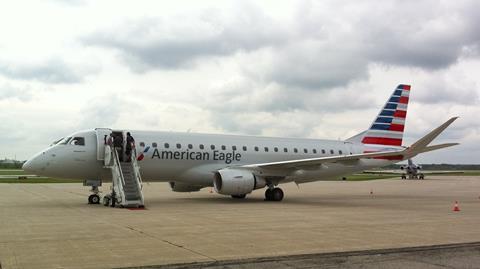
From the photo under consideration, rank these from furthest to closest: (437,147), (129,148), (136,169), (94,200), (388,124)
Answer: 1. (388,124)
2. (437,147)
3. (129,148)
4. (94,200)
5. (136,169)

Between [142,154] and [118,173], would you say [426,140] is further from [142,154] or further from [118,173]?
[118,173]

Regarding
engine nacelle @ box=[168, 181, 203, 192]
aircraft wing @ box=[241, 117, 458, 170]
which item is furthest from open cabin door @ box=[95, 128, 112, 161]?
aircraft wing @ box=[241, 117, 458, 170]

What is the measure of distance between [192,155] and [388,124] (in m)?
11.6

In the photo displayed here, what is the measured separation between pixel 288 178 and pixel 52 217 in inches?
465

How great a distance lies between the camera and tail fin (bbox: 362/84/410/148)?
88.2 ft

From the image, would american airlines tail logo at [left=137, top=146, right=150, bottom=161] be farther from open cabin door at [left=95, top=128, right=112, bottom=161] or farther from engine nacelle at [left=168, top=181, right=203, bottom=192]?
engine nacelle at [left=168, top=181, right=203, bottom=192]

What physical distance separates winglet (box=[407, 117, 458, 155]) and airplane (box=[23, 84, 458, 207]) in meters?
0.04

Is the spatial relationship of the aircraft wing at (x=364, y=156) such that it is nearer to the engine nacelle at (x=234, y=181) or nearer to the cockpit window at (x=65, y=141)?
the engine nacelle at (x=234, y=181)

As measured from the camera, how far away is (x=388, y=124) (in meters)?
26.9

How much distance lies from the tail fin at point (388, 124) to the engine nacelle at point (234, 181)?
8497 mm

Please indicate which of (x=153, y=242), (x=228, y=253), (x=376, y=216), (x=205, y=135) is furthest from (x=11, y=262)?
(x=205, y=135)

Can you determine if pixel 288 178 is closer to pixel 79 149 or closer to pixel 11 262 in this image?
pixel 79 149

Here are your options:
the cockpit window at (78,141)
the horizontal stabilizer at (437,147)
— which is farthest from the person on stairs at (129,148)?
the horizontal stabilizer at (437,147)

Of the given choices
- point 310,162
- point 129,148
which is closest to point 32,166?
point 129,148
